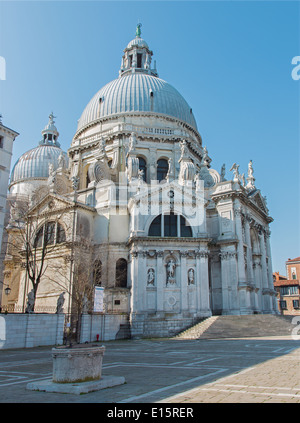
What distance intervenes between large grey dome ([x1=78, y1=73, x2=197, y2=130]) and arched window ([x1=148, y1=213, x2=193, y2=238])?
19.2 m

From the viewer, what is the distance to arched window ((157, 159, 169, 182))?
1917 inches

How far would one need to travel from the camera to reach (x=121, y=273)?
38.6 metres

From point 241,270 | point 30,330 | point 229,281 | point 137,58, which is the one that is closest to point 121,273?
point 229,281

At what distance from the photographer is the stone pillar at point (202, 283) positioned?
3497cm

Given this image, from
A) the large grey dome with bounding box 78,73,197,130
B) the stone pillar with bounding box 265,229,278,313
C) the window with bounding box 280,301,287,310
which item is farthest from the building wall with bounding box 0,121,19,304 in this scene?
the window with bounding box 280,301,287,310

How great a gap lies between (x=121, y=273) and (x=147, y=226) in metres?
5.63

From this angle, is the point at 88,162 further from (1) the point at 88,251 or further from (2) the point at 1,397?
(2) the point at 1,397

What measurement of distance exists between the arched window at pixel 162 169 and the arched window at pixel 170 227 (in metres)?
11.7

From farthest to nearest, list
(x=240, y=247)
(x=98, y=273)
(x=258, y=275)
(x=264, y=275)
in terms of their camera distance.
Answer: (x=264, y=275) < (x=258, y=275) < (x=240, y=247) < (x=98, y=273)

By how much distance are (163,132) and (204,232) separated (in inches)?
688

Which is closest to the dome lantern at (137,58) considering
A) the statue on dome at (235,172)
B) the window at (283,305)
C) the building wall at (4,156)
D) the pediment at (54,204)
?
the statue on dome at (235,172)

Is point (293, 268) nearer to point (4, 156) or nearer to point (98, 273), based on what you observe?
point (98, 273)

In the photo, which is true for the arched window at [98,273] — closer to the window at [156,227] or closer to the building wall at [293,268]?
the window at [156,227]
